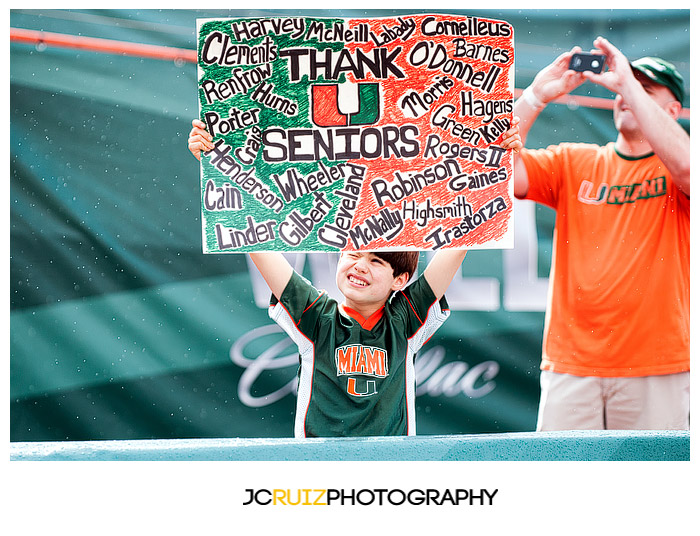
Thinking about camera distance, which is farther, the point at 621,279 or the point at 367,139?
the point at 621,279

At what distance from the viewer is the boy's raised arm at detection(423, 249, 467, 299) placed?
2.12 meters

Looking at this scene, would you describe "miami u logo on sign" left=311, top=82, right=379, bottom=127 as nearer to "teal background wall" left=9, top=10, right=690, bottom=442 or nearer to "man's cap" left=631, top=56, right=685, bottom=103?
"teal background wall" left=9, top=10, right=690, bottom=442

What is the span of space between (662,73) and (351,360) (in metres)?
1.42

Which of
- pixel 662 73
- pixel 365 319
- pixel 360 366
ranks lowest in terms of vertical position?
pixel 360 366

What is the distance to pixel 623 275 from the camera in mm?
2275

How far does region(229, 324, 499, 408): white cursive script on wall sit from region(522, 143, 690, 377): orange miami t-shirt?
332mm

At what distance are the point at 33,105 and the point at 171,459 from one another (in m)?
1.40

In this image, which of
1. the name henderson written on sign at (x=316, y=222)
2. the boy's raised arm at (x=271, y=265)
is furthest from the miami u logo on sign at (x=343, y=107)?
the boy's raised arm at (x=271, y=265)

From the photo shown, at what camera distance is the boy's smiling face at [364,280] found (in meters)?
2.12

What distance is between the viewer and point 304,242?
2.06 m
